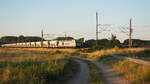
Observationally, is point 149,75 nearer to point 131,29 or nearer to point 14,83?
point 14,83

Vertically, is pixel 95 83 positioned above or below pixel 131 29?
below

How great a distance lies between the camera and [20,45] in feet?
298

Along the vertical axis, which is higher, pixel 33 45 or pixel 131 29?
pixel 131 29

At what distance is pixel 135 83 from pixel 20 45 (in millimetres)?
87241

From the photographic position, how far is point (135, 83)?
1000 centimetres

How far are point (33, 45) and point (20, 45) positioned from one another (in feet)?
45.7

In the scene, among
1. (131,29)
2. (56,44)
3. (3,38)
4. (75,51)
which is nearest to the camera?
(131,29)

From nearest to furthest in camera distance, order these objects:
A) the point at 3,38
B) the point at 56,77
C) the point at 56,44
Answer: the point at 56,77, the point at 56,44, the point at 3,38

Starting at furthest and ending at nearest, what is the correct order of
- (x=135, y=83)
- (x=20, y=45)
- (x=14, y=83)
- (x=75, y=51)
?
1. (x=20, y=45)
2. (x=75, y=51)
3. (x=135, y=83)
4. (x=14, y=83)

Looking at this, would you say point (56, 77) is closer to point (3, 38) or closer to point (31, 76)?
point (31, 76)

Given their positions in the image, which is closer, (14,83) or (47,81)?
(14,83)

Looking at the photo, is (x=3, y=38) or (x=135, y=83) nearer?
(x=135, y=83)

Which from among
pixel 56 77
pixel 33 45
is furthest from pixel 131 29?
pixel 33 45

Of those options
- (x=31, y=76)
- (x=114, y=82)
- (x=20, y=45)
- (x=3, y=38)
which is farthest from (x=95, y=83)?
(x=3, y=38)
